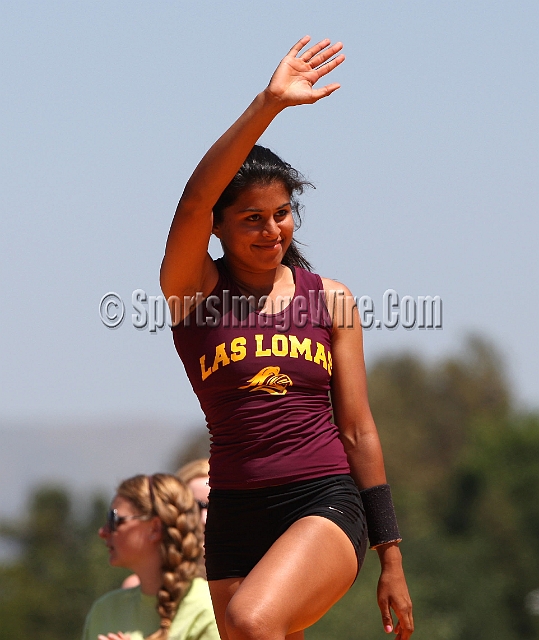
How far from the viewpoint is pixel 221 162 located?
452 centimetres

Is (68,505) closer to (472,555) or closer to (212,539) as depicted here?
(472,555)

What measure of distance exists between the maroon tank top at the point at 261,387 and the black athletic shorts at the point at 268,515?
0.05 m

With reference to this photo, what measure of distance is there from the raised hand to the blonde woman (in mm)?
2540

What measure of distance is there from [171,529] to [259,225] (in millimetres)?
2031

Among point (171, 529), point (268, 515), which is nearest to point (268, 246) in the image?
point (268, 515)

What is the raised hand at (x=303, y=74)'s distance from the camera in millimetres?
4496

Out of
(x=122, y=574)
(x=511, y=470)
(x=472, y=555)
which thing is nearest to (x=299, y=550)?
(x=122, y=574)

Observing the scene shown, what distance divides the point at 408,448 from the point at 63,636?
3490 centimetres

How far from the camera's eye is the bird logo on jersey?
471 cm

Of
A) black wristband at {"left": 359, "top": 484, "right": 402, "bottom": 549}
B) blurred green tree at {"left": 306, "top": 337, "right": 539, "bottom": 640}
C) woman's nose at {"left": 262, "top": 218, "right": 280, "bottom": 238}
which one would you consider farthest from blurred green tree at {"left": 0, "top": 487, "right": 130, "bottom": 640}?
woman's nose at {"left": 262, "top": 218, "right": 280, "bottom": 238}

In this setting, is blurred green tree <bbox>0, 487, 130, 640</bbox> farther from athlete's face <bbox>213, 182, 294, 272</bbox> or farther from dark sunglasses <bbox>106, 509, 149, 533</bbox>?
athlete's face <bbox>213, 182, 294, 272</bbox>

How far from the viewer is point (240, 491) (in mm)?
4758

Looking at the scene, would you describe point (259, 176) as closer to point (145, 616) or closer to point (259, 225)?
point (259, 225)

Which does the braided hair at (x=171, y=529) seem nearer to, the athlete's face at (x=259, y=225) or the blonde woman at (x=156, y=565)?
the blonde woman at (x=156, y=565)
